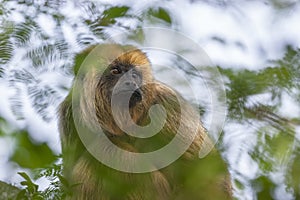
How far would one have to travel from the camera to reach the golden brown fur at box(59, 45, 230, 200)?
262 cm

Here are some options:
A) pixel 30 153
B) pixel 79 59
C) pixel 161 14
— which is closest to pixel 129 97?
pixel 79 59

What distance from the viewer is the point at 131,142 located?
3.73 meters

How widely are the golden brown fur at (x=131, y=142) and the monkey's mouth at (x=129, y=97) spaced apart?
36 millimetres

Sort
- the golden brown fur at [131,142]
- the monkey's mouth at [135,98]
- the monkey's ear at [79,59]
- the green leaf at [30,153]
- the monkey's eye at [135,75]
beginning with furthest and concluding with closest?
the monkey's eye at [135,75] < the monkey's mouth at [135,98] < the monkey's ear at [79,59] < the golden brown fur at [131,142] < the green leaf at [30,153]

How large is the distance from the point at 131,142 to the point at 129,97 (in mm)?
387

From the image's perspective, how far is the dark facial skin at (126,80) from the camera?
392 cm

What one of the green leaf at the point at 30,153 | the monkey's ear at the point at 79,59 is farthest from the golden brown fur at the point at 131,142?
the green leaf at the point at 30,153

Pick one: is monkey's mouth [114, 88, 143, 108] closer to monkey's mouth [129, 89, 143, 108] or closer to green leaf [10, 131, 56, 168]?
monkey's mouth [129, 89, 143, 108]

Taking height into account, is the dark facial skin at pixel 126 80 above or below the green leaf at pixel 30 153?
below

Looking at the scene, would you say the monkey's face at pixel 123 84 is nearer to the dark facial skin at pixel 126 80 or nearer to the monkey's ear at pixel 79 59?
the dark facial skin at pixel 126 80

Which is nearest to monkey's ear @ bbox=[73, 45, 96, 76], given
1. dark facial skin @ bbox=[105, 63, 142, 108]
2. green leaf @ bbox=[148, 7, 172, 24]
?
green leaf @ bbox=[148, 7, 172, 24]

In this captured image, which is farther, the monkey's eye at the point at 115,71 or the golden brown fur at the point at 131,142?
the monkey's eye at the point at 115,71

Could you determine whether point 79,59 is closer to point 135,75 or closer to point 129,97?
point 129,97

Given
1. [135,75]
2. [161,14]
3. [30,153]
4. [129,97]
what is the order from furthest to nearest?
1. [135,75]
2. [129,97]
3. [161,14]
4. [30,153]
